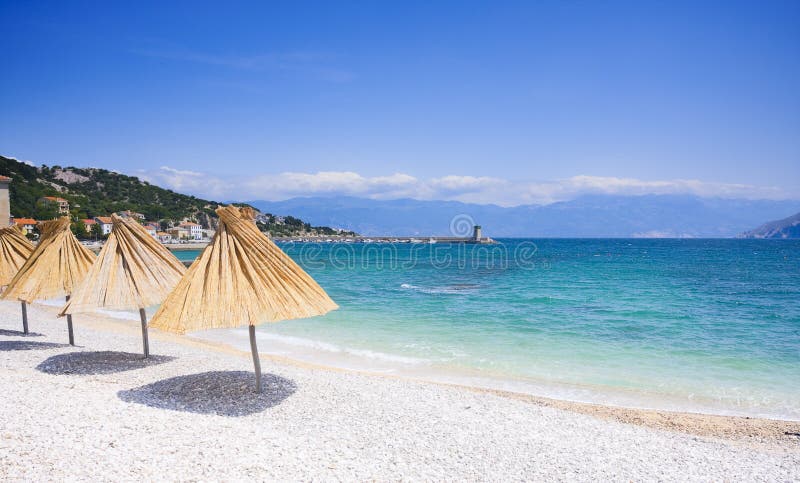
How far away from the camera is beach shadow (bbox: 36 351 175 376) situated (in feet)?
27.2

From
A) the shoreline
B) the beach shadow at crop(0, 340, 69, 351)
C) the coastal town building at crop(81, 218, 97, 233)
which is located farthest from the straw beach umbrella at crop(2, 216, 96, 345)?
the coastal town building at crop(81, 218, 97, 233)

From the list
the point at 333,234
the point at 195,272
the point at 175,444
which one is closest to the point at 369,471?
the point at 175,444

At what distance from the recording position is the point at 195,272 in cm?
671

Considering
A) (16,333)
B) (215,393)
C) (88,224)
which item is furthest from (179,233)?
(215,393)

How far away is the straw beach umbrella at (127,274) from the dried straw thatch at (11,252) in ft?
16.3

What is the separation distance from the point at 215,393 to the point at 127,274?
278cm

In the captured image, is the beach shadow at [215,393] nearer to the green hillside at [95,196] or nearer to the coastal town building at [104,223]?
the green hillside at [95,196]

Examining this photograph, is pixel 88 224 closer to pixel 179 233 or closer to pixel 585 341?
pixel 179 233

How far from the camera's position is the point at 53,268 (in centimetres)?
974

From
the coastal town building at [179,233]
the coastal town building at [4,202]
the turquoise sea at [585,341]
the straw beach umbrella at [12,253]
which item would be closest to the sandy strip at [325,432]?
the turquoise sea at [585,341]

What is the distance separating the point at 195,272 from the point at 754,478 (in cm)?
726

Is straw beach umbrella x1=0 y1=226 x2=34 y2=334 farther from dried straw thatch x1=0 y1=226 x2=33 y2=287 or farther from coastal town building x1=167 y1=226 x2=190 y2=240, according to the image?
coastal town building x1=167 y1=226 x2=190 y2=240

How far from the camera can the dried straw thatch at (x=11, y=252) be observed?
37.6 ft

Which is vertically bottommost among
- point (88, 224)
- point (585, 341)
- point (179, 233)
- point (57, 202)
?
point (585, 341)
